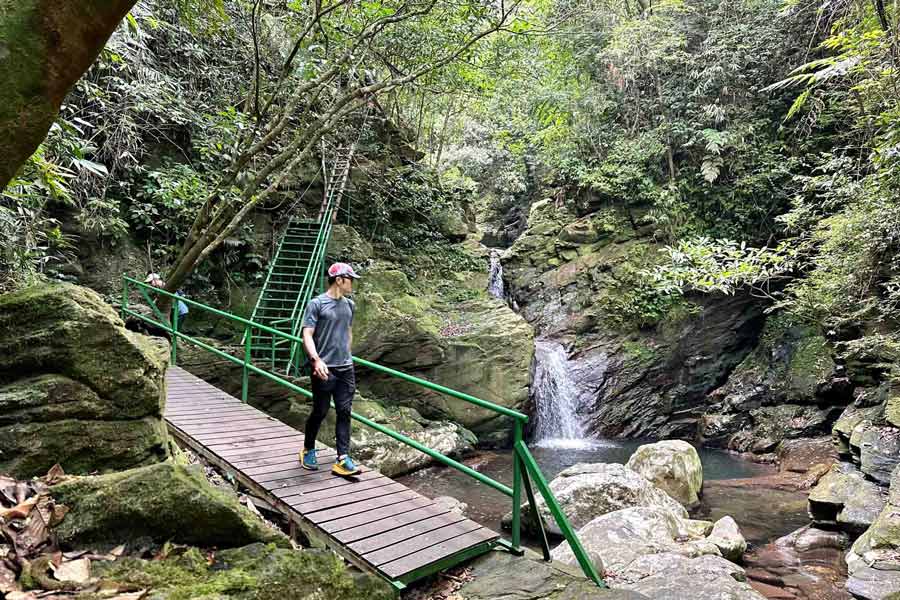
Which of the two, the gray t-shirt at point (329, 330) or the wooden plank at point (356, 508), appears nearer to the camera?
the wooden plank at point (356, 508)

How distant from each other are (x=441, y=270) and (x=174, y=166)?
6775 millimetres

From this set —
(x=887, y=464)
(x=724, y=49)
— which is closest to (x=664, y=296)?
(x=724, y=49)

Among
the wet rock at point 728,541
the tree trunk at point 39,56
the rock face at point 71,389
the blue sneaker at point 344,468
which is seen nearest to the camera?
the tree trunk at point 39,56

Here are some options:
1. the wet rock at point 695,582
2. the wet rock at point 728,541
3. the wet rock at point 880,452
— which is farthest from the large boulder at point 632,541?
the wet rock at point 880,452

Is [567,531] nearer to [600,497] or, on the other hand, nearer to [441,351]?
[600,497]

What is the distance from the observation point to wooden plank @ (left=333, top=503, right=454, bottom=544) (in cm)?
365

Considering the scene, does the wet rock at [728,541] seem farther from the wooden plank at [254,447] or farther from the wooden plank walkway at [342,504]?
the wooden plank at [254,447]

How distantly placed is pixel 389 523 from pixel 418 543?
356mm

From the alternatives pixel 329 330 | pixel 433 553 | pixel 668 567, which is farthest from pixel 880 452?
pixel 329 330

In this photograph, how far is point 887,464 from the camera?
730 centimetres

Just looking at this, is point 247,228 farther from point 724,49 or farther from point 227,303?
point 724,49

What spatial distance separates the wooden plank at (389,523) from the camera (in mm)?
3654

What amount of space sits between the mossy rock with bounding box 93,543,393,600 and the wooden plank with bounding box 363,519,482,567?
15.6 inches

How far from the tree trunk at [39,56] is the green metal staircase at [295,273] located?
741 centimetres
